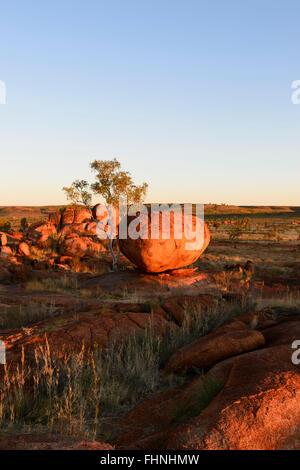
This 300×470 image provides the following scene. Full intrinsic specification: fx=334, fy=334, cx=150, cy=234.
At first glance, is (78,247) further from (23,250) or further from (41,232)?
(41,232)

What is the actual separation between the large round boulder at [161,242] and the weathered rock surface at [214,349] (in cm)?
890

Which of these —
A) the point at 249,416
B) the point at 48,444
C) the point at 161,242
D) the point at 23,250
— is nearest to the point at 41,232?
the point at 23,250

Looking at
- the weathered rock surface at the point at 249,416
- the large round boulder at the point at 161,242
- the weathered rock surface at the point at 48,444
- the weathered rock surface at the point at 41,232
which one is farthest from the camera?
the weathered rock surface at the point at 41,232

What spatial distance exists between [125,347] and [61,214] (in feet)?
102

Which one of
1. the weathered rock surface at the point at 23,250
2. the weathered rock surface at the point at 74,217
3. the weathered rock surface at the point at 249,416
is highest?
the weathered rock surface at the point at 74,217

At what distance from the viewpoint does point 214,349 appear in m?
4.99

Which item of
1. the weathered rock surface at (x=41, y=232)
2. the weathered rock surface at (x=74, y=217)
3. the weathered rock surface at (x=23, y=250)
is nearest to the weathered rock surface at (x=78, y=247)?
the weathered rock surface at (x=23, y=250)

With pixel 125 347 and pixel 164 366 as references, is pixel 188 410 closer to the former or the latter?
pixel 164 366

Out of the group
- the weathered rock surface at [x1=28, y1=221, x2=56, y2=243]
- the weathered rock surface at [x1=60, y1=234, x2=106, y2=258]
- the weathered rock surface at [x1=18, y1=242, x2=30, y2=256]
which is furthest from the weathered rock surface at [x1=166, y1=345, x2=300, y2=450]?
the weathered rock surface at [x1=28, y1=221, x2=56, y2=243]

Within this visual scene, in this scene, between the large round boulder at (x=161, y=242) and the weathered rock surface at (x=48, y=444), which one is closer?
the weathered rock surface at (x=48, y=444)

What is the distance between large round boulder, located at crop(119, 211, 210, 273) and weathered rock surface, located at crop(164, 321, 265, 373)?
29.2ft

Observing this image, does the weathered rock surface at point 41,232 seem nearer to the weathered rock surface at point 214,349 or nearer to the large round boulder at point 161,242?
the large round boulder at point 161,242

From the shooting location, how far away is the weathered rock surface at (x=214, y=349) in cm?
498
